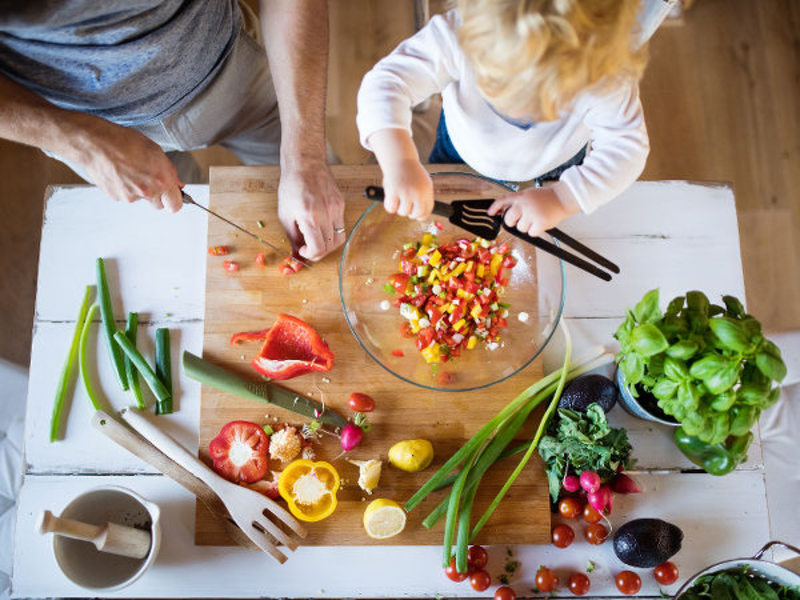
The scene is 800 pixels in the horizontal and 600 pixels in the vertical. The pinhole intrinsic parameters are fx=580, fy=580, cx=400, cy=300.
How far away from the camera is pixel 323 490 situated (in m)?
1.17

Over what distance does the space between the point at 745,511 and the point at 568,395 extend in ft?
1.56

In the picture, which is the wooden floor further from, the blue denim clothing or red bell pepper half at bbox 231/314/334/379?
red bell pepper half at bbox 231/314/334/379

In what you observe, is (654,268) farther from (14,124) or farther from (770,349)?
(14,124)

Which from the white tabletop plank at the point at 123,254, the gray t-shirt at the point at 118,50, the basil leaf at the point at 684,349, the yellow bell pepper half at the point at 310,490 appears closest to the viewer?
the basil leaf at the point at 684,349

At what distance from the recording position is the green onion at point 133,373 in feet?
4.11

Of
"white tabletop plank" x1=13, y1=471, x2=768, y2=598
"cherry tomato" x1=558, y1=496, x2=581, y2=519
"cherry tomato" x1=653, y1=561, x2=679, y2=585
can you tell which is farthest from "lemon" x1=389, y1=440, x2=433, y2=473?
"cherry tomato" x1=653, y1=561, x2=679, y2=585

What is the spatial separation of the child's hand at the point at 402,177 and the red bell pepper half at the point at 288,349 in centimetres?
33

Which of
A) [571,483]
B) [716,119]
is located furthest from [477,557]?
[716,119]

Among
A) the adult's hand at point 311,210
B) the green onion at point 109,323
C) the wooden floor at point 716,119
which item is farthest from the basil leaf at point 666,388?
the wooden floor at point 716,119

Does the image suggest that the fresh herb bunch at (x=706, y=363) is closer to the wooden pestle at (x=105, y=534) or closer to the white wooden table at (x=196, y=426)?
the white wooden table at (x=196, y=426)

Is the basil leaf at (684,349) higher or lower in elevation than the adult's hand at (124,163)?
lower

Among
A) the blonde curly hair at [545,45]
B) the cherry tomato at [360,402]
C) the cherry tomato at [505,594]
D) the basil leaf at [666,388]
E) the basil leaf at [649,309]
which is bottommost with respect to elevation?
the cherry tomato at [505,594]

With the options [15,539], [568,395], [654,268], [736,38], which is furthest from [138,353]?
[736,38]

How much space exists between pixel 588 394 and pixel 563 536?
304mm
